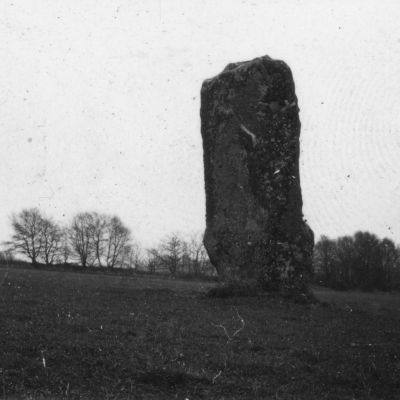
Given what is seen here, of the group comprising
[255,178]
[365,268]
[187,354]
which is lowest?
[187,354]

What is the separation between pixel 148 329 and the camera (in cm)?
846

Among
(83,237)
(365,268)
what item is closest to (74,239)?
(83,237)

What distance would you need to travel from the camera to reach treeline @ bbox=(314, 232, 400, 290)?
1833 inches

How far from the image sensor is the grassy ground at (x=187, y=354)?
5.66 m

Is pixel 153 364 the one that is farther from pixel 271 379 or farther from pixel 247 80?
pixel 247 80

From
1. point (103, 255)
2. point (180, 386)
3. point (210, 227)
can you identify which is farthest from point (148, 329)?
point (103, 255)

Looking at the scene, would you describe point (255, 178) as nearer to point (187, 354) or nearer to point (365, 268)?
A: point (187, 354)

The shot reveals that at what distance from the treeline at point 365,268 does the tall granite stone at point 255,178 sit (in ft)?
99.4

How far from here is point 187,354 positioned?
699 cm

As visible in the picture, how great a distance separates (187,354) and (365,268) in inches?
1830

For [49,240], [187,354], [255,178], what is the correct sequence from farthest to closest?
[49,240]
[255,178]
[187,354]

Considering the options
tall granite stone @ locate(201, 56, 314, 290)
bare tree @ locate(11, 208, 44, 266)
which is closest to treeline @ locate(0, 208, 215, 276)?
bare tree @ locate(11, 208, 44, 266)

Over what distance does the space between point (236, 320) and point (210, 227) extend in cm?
573

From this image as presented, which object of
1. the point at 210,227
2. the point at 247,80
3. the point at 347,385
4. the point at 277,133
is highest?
the point at 247,80
